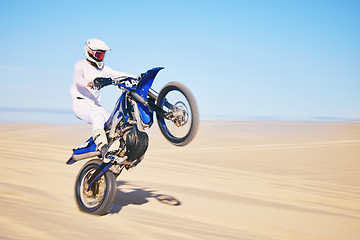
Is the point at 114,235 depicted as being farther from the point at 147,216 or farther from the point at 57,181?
the point at 57,181

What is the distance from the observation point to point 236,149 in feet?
58.9

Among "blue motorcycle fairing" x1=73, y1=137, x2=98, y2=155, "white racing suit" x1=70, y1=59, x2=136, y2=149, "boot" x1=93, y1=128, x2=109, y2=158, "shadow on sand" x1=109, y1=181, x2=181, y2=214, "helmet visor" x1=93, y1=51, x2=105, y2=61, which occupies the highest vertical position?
"helmet visor" x1=93, y1=51, x2=105, y2=61

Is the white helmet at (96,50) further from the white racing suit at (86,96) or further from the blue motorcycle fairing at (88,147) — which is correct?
the blue motorcycle fairing at (88,147)

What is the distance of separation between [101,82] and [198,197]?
129 inches

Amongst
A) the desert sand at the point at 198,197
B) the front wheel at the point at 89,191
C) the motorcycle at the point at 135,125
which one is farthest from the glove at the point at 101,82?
the desert sand at the point at 198,197

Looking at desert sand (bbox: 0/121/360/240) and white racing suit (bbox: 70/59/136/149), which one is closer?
desert sand (bbox: 0/121/360/240)

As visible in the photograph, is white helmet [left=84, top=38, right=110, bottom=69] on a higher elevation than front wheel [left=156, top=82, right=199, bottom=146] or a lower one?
higher

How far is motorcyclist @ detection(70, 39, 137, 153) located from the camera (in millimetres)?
6137

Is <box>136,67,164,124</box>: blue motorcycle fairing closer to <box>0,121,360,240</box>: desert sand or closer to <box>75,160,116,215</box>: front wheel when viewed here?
<box>75,160,116,215</box>: front wheel

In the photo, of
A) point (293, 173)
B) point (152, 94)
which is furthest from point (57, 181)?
point (293, 173)

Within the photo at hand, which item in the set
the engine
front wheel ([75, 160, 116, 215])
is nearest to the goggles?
the engine

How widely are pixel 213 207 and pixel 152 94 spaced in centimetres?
242

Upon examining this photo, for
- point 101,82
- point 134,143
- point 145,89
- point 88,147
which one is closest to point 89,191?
point 88,147

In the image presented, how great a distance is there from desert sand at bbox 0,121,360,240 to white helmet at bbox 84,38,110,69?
7.67ft
